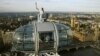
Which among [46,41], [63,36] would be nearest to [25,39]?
[46,41]

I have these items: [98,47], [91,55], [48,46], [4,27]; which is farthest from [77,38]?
[48,46]

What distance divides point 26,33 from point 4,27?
10.7 metres

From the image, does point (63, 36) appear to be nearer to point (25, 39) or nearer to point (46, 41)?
point (46, 41)

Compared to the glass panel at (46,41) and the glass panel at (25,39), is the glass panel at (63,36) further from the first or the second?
the glass panel at (25,39)

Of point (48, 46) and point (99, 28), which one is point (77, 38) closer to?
point (99, 28)

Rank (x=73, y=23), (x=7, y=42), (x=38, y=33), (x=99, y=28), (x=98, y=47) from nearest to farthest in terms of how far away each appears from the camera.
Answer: (x=38, y=33), (x=7, y=42), (x=98, y=47), (x=99, y=28), (x=73, y=23)

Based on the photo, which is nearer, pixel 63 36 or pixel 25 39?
pixel 25 39

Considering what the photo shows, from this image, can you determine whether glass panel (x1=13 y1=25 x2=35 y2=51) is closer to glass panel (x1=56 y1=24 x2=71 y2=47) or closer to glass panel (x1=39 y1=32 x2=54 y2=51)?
glass panel (x1=39 y1=32 x2=54 y2=51)

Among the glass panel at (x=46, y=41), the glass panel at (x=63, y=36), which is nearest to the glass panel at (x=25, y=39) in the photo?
the glass panel at (x=46, y=41)

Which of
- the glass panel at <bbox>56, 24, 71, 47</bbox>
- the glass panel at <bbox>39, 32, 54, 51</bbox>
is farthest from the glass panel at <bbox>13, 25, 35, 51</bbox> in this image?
the glass panel at <bbox>56, 24, 71, 47</bbox>

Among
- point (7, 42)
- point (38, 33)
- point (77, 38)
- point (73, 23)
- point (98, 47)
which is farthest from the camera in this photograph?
point (73, 23)

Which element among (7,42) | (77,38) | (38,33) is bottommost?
(77,38)

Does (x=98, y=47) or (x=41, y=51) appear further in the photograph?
(x=98, y=47)

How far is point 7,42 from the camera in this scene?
10242mm
